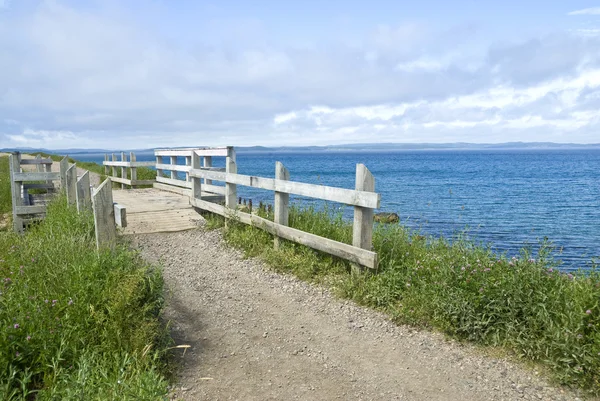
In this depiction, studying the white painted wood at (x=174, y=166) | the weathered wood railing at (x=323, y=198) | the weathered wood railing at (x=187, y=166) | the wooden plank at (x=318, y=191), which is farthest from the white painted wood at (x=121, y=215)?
the white painted wood at (x=174, y=166)

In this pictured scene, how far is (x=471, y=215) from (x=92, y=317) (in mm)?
22974

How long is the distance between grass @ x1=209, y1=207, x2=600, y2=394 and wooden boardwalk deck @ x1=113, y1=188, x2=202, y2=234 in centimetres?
441

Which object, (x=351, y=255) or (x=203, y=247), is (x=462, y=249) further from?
(x=203, y=247)

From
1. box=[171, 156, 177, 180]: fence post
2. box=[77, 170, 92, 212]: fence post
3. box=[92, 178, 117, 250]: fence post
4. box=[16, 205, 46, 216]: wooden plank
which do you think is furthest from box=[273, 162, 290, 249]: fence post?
box=[171, 156, 177, 180]: fence post

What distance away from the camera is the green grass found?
12.6 feet

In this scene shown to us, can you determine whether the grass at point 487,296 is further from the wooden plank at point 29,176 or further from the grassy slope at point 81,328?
the wooden plank at point 29,176

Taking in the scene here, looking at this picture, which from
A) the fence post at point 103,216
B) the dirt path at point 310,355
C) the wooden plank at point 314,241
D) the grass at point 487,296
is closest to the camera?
the dirt path at point 310,355

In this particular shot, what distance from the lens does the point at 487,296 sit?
5496 mm

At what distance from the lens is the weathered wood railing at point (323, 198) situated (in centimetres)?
686

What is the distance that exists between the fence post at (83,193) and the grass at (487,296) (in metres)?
4.17

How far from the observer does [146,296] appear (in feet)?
17.1

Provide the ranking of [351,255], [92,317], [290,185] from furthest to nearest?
[290,185] < [351,255] < [92,317]

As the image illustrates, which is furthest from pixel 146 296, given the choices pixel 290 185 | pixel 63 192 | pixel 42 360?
pixel 63 192

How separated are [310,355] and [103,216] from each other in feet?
9.89
